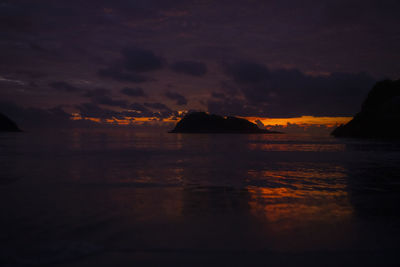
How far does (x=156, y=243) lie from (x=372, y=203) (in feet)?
27.2

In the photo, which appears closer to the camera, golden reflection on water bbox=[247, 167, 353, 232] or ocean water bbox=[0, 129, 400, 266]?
ocean water bbox=[0, 129, 400, 266]

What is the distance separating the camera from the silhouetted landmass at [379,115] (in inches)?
4102

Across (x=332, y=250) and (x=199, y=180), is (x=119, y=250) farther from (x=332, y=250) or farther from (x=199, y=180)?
(x=199, y=180)

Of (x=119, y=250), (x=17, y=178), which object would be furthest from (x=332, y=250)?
(x=17, y=178)

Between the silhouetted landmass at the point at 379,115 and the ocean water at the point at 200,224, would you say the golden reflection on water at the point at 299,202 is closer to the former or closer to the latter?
the ocean water at the point at 200,224

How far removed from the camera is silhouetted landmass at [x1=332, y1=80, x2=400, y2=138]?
342ft

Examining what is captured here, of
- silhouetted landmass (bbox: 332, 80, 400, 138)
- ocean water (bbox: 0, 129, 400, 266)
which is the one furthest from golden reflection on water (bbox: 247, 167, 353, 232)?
silhouetted landmass (bbox: 332, 80, 400, 138)

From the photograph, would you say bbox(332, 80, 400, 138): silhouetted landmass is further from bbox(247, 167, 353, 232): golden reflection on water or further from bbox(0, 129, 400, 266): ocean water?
bbox(0, 129, 400, 266): ocean water

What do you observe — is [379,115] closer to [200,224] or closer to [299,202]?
[299,202]

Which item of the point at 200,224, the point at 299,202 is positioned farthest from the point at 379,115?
the point at 200,224

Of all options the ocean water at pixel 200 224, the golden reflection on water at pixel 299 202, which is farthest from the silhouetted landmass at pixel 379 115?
the ocean water at pixel 200 224

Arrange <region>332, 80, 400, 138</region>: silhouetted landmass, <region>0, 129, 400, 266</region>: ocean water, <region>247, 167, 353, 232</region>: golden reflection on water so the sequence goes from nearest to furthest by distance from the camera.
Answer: <region>0, 129, 400, 266</region>: ocean water < <region>247, 167, 353, 232</region>: golden reflection on water < <region>332, 80, 400, 138</region>: silhouetted landmass

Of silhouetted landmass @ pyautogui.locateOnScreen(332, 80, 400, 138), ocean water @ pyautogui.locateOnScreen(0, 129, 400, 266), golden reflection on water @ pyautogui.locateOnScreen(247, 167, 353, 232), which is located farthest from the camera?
silhouetted landmass @ pyautogui.locateOnScreen(332, 80, 400, 138)

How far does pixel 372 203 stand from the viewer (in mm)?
9992
